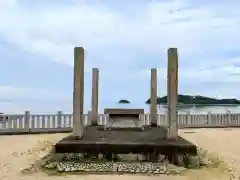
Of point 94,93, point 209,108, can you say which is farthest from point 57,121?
point 209,108

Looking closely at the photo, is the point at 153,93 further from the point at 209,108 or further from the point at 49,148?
the point at 209,108

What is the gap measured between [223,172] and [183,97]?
2494 cm

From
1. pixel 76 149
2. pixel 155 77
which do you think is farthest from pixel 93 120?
pixel 76 149

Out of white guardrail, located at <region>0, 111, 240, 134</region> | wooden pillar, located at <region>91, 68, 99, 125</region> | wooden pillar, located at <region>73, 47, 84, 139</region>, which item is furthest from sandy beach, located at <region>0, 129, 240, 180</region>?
white guardrail, located at <region>0, 111, 240, 134</region>

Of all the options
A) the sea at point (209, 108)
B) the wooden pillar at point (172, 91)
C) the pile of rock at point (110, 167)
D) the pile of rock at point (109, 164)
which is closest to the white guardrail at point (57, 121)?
the sea at point (209, 108)

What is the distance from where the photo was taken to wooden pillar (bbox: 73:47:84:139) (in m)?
9.04

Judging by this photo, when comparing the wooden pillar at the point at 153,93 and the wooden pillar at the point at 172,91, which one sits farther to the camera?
the wooden pillar at the point at 153,93

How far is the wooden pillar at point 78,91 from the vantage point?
9.04 meters

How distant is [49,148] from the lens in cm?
1122

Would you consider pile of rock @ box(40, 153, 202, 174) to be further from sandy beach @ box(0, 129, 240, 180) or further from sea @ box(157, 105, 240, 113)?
sea @ box(157, 105, 240, 113)

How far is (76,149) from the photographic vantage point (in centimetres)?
834

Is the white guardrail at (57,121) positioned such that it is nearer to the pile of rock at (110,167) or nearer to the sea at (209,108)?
the sea at (209,108)

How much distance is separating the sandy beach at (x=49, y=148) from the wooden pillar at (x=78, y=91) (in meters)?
1.32

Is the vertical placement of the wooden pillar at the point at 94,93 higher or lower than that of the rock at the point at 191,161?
higher
